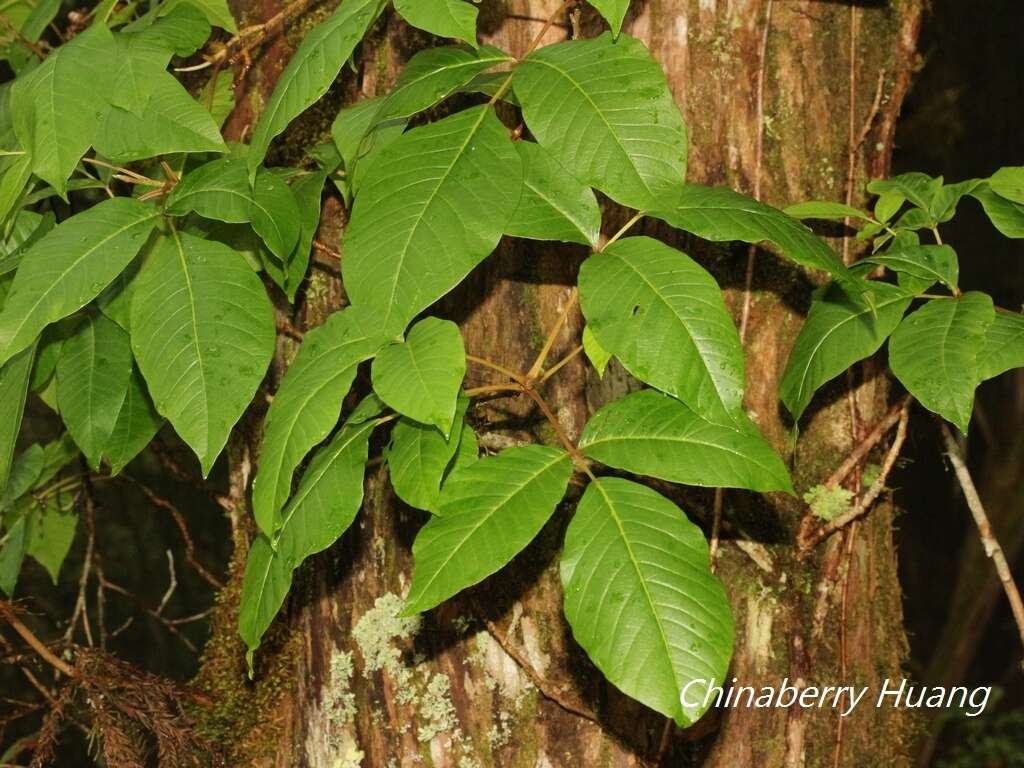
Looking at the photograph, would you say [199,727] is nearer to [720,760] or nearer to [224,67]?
[720,760]

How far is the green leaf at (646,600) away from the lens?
99 centimetres

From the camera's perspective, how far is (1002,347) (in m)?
1.21

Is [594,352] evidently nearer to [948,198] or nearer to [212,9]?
[948,198]

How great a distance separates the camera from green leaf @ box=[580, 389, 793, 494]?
1085 mm

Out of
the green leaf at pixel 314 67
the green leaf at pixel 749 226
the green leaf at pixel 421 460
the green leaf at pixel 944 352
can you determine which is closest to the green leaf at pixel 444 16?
the green leaf at pixel 314 67

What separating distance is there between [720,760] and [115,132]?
1.24m

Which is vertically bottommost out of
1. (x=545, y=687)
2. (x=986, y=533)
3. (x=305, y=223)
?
(x=545, y=687)

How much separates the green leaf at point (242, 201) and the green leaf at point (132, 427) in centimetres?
37

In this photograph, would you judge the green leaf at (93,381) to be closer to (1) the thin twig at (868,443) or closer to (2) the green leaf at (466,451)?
(2) the green leaf at (466,451)

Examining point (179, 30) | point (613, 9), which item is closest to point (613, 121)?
point (613, 9)

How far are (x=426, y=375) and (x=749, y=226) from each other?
415 mm

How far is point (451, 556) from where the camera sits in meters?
1.08

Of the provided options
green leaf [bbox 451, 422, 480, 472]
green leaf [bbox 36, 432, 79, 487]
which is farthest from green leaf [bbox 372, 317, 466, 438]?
green leaf [bbox 36, 432, 79, 487]

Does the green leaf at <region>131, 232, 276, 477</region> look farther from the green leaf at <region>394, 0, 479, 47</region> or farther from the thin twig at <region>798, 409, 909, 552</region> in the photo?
the thin twig at <region>798, 409, 909, 552</region>
